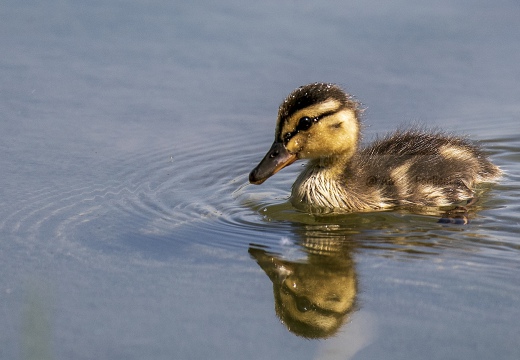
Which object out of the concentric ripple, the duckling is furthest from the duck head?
the concentric ripple

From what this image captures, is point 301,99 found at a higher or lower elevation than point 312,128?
higher

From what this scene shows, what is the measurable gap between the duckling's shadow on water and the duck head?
28 cm

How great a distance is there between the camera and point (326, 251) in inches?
186

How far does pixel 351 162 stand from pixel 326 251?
113cm

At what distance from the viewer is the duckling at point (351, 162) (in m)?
5.43

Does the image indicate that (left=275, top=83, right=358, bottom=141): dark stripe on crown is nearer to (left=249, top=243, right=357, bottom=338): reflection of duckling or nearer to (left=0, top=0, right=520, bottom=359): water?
(left=0, top=0, right=520, bottom=359): water

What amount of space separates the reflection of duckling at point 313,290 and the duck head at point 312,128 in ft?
2.84

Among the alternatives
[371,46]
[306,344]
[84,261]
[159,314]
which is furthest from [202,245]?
[371,46]

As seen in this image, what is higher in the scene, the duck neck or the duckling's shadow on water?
the duck neck

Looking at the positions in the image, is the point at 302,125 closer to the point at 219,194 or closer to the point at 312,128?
the point at 312,128

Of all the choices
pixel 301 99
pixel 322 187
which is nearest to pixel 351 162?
pixel 322 187

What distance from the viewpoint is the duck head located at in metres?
5.38

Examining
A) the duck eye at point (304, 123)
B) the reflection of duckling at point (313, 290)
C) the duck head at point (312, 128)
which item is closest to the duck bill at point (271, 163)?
the duck head at point (312, 128)

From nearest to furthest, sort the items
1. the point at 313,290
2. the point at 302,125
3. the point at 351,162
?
1. the point at 313,290
2. the point at 302,125
3. the point at 351,162
